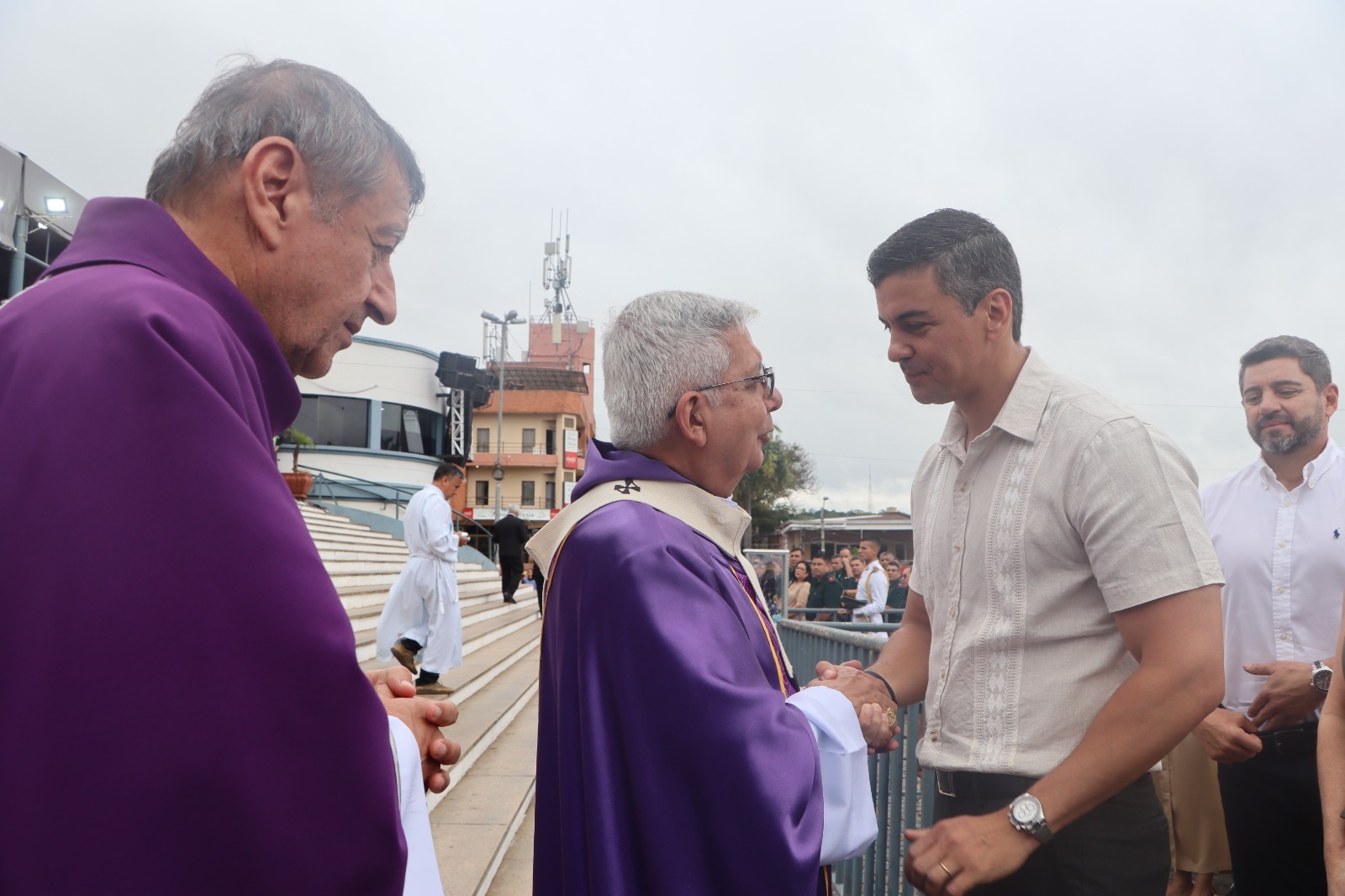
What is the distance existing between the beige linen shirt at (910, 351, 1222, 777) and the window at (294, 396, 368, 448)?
29229 mm

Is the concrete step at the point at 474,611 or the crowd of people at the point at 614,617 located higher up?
the crowd of people at the point at 614,617

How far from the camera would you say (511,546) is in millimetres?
16516

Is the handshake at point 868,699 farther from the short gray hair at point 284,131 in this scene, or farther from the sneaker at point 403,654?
the sneaker at point 403,654

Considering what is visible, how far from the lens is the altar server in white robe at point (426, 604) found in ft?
27.0

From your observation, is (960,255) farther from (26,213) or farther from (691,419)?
(26,213)

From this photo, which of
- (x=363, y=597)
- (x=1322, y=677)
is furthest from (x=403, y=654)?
(x=1322, y=677)

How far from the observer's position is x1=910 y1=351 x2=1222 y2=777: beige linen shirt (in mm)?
1714

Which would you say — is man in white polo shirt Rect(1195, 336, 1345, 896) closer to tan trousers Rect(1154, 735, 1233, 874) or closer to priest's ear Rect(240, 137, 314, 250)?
tan trousers Rect(1154, 735, 1233, 874)

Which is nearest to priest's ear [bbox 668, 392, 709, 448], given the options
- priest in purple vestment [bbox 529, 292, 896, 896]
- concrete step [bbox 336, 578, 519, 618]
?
priest in purple vestment [bbox 529, 292, 896, 896]

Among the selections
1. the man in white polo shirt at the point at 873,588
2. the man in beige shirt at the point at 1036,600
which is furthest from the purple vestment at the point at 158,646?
the man in white polo shirt at the point at 873,588

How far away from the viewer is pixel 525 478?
172 feet

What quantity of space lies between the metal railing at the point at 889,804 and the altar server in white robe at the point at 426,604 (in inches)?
196

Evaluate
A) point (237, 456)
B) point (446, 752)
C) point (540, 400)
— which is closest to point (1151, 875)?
point (446, 752)

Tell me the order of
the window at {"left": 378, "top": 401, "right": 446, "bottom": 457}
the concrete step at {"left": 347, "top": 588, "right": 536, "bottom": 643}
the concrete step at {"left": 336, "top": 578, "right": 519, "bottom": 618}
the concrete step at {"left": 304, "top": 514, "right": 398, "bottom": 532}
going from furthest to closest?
the window at {"left": 378, "top": 401, "right": 446, "bottom": 457} → the concrete step at {"left": 304, "top": 514, "right": 398, "bottom": 532} → the concrete step at {"left": 336, "top": 578, "right": 519, "bottom": 618} → the concrete step at {"left": 347, "top": 588, "right": 536, "bottom": 643}
